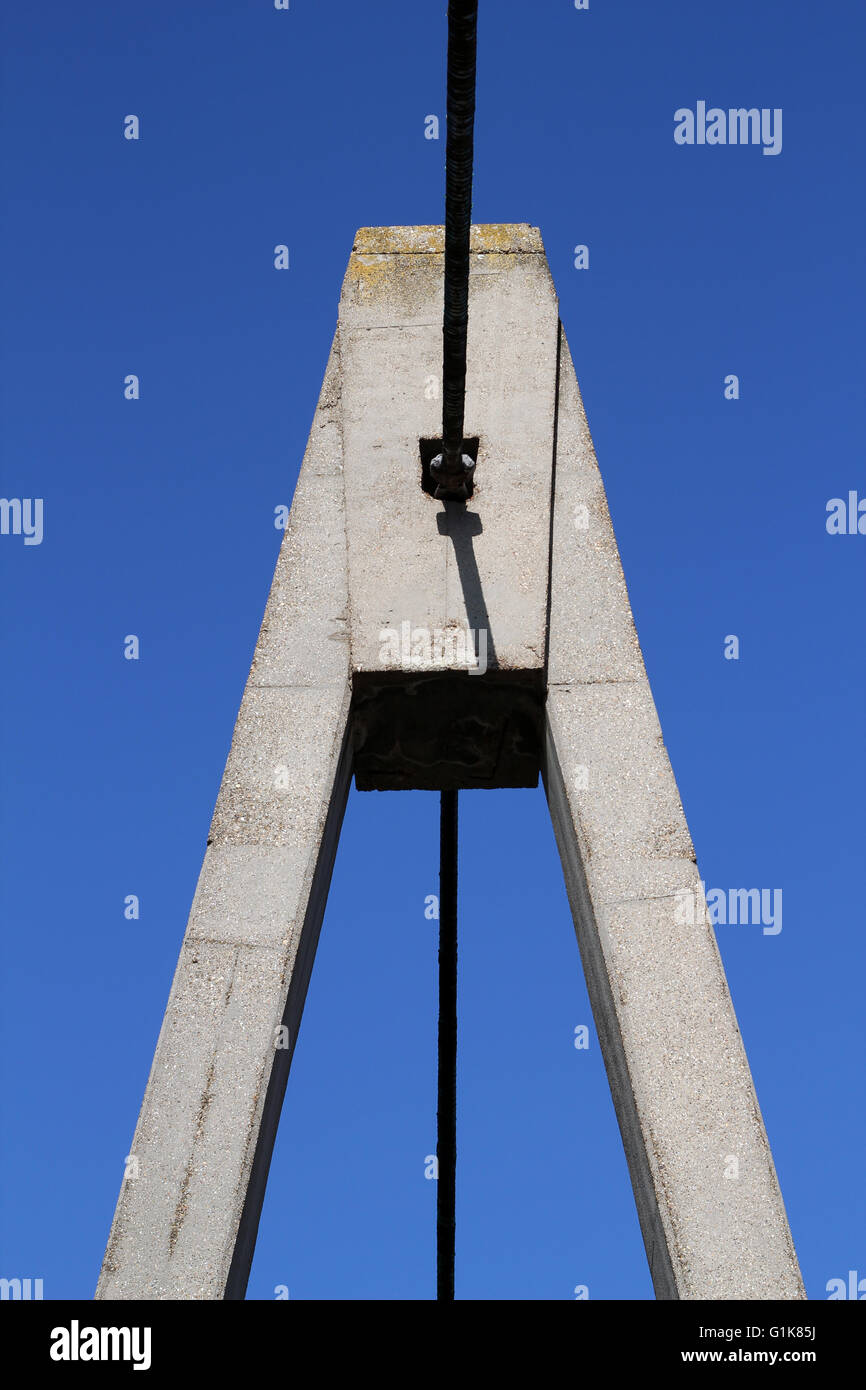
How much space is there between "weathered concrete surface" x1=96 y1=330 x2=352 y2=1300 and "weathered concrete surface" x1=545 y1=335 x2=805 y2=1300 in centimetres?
146

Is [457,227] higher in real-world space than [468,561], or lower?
higher

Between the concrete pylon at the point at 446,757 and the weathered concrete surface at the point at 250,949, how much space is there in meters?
0.01

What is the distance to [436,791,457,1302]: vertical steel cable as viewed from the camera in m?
10.6

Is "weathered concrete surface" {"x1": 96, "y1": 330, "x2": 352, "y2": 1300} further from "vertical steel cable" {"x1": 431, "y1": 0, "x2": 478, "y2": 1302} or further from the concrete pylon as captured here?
"vertical steel cable" {"x1": 431, "y1": 0, "x2": 478, "y2": 1302}

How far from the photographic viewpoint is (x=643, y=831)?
7.37m

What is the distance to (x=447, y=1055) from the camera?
11492 millimetres

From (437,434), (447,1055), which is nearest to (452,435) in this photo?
(437,434)

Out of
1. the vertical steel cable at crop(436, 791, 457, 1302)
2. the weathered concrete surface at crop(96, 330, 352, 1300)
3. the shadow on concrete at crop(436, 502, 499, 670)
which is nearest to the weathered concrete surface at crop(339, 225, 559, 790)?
the shadow on concrete at crop(436, 502, 499, 670)

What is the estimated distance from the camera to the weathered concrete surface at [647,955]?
611 cm

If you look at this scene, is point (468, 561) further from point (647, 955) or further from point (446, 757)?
point (647, 955)

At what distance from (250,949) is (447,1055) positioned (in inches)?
196
